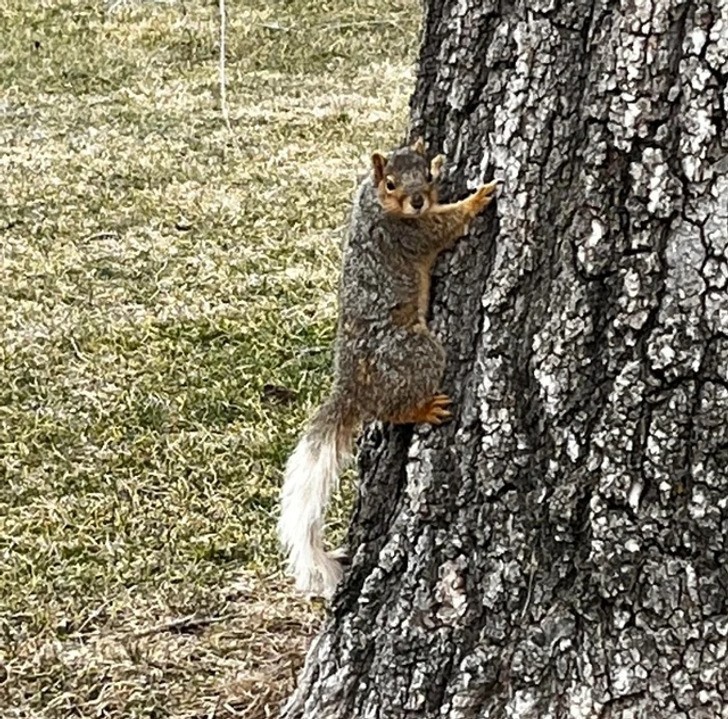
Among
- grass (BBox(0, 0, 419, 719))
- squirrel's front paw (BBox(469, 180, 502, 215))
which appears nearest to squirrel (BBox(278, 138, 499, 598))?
squirrel's front paw (BBox(469, 180, 502, 215))

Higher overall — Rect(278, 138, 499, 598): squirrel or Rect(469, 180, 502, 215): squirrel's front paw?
Rect(469, 180, 502, 215): squirrel's front paw

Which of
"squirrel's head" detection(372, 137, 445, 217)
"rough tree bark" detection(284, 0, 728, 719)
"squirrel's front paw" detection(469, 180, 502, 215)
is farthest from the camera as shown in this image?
"squirrel's head" detection(372, 137, 445, 217)

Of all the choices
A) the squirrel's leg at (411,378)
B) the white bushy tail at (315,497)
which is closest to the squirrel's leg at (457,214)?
the squirrel's leg at (411,378)

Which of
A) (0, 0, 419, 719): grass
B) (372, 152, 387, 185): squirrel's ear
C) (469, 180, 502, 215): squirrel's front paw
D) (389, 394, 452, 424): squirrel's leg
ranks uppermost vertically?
(469, 180, 502, 215): squirrel's front paw

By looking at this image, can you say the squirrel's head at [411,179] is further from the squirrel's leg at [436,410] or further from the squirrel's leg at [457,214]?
the squirrel's leg at [436,410]

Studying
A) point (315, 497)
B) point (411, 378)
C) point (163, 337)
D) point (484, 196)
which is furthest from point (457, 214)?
point (163, 337)

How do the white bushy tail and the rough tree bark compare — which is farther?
the white bushy tail

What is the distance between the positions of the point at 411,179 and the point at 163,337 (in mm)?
2546

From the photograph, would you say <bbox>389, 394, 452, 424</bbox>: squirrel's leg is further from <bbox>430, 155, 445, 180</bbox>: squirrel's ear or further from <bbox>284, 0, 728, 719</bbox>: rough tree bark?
<bbox>430, 155, 445, 180</bbox>: squirrel's ear

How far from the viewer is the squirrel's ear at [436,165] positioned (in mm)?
2164

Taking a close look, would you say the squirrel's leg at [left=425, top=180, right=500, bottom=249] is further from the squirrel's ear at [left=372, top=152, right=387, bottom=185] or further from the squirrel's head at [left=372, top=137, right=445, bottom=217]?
the squirrel's ear at [left=372, top=152, right=387, bottom=185]

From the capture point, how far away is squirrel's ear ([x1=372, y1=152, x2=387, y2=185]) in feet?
7.83

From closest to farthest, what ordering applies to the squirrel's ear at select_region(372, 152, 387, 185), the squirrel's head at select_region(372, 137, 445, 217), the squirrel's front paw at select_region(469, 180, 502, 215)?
the squirrel's front paw at select_region(469, 180, 502, 215) → the squirrel's head at select_region(372, 137, 445, 217) → the squirrel's ear at select_region(372, 152, 387, 185)

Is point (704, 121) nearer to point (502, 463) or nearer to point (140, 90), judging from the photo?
point (502, 463)
